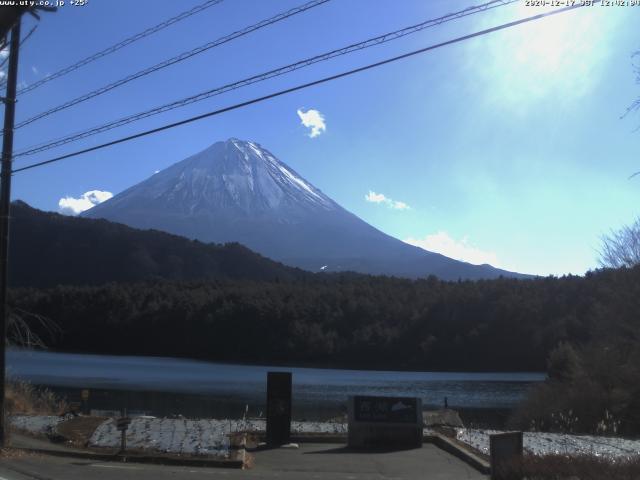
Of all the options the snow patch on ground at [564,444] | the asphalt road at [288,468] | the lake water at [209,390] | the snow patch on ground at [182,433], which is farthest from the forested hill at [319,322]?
the asphalt road at [288,468]

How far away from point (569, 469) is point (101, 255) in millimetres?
132229

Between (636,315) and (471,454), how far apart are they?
17.8m

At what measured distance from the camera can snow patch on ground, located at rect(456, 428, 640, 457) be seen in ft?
46.0

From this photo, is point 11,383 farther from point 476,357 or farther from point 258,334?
point 258,334

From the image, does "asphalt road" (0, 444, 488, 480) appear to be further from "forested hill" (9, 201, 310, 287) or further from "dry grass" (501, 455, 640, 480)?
"forested hill" (9, 201, 310, 287)

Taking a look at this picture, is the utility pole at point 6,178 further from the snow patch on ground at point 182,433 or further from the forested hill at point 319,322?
the forested hill at point 319,322

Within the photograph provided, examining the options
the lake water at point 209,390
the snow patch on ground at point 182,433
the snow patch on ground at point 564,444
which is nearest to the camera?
the snow patch on ground at point 564,444

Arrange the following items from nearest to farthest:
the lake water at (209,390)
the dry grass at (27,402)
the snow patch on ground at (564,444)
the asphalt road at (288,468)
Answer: the asphalt road at (288,468)
the snow patch on ground at (564,444)
the dry grass at (27,402)
the lake water at (209,390)

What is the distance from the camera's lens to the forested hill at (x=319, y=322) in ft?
275

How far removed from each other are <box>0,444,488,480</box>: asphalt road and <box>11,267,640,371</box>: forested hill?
68802 mm

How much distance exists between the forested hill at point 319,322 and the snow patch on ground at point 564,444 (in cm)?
6488

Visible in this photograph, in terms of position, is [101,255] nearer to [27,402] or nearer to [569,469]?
[27,402]

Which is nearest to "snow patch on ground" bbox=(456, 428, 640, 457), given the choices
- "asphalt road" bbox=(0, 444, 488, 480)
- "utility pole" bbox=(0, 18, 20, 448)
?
"asphalt road" bbox=(0, 444, 488, 480)

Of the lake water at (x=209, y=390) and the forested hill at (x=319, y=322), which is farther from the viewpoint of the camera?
the forested hill at (x=319, y=322)
